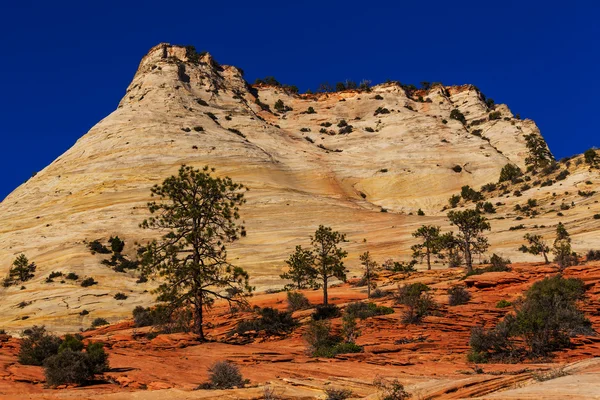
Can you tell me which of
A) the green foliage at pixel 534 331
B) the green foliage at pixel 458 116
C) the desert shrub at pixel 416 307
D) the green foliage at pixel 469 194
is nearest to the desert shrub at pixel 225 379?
the green foliage at pixel 534 331

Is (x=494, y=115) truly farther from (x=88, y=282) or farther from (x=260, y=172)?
(x=88, y=282)

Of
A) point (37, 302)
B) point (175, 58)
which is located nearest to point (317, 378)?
point (37, 302)

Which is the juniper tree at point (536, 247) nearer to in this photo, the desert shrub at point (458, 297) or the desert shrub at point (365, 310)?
the desert shrub at point (458, 297)

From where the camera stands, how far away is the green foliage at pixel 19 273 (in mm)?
52491

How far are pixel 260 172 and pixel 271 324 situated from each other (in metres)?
65.6

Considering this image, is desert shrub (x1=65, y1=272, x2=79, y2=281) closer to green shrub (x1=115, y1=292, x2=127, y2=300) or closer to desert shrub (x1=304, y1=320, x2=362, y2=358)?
green shrub (x1=115, y1=292, x2=127, y2=300)

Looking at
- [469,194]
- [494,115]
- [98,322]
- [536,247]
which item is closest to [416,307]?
[98,322]

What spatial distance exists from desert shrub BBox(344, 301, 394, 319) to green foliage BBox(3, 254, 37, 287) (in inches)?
1544

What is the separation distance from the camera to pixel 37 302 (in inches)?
1761

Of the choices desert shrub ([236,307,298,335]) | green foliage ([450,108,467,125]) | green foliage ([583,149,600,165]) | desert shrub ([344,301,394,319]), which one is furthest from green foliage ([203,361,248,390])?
green foliage ([450,108,467,125])

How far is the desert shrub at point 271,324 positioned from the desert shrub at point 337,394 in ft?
47.4

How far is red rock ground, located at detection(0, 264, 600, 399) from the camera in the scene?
11617mm

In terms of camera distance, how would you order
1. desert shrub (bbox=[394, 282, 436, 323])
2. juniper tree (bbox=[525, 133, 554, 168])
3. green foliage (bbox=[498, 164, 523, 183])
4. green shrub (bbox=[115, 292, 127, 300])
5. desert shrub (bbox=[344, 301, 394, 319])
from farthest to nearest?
juniper tree (bbox=[525, 133, 554, 168]) < green foliage (bbox=[498, 164, 523, 183]) < green shrub (bbox=[115, 292, 127, 300]) < desert shrub (bbox=[344, 301, 394, 319]) < desert shrub (bbox=[394, 282, 436, 323])

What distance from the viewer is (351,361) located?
17.7 metres
